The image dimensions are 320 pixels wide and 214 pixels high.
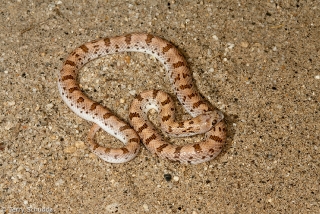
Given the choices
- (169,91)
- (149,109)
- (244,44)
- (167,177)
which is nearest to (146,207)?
(167,177)

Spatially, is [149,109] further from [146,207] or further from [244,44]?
[244,44]

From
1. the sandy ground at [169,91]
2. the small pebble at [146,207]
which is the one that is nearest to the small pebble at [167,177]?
the sandy ground at [169,91]

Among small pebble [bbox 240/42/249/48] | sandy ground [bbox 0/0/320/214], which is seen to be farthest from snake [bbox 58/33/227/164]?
small pebble [bbox 240/42/249/48]

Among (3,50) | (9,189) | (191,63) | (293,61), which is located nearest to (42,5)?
(3,50)

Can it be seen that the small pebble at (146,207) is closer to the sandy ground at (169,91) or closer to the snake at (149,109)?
the sandy ground at (169,91)

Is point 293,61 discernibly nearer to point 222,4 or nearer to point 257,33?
point 257,33
